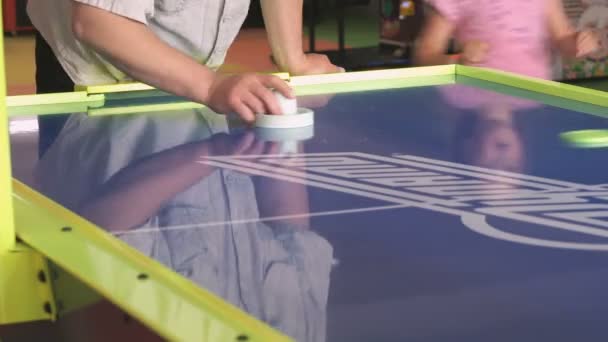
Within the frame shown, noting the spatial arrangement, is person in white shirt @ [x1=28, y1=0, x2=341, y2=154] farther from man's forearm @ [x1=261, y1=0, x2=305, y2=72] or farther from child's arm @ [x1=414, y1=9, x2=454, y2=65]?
child's arm @ [x1=414, y1=9, x2=454, y2=65]

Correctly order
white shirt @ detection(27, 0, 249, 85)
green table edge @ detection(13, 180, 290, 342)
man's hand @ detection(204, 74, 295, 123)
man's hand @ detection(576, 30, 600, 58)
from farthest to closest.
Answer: man's hand @ detection(576, 30, 600, 58)
white shirt @ detection(27, 0, 249, 85)
man's hand @ detection(204, 74, 295, 123)
green table edge @ detection(13, 180, 290, 342)

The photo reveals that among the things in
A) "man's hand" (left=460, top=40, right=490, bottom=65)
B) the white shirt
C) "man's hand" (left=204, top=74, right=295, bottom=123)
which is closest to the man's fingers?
"man's hand" (left=204, top=74, right=295, bottom=123)

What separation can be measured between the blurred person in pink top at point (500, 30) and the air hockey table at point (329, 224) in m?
0.93

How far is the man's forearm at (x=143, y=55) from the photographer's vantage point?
141 cm

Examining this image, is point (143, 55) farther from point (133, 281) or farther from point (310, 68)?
point (133, 281)

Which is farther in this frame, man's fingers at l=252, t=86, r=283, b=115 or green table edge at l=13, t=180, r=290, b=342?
man's fingers at l=252, t=86, r=283, b=115

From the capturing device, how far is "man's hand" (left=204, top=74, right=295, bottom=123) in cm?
137

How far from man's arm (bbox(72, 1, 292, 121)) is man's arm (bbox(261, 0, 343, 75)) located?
1.73 feet

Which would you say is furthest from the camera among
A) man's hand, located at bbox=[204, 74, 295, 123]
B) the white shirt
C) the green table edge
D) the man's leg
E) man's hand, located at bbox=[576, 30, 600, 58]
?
man's hand, located at bbox=[576, 30, 600, 58]

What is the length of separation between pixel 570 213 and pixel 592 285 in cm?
21

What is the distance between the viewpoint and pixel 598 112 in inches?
60.3

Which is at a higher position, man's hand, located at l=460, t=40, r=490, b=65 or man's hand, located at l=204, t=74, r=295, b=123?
man's hand, located at l=204, t=74, r=295, b=123

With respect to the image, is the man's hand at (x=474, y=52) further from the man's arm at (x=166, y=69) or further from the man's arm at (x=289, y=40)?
the man's arm at (x=166, y=69)

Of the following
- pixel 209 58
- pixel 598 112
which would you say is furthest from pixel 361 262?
pixel 209 58
